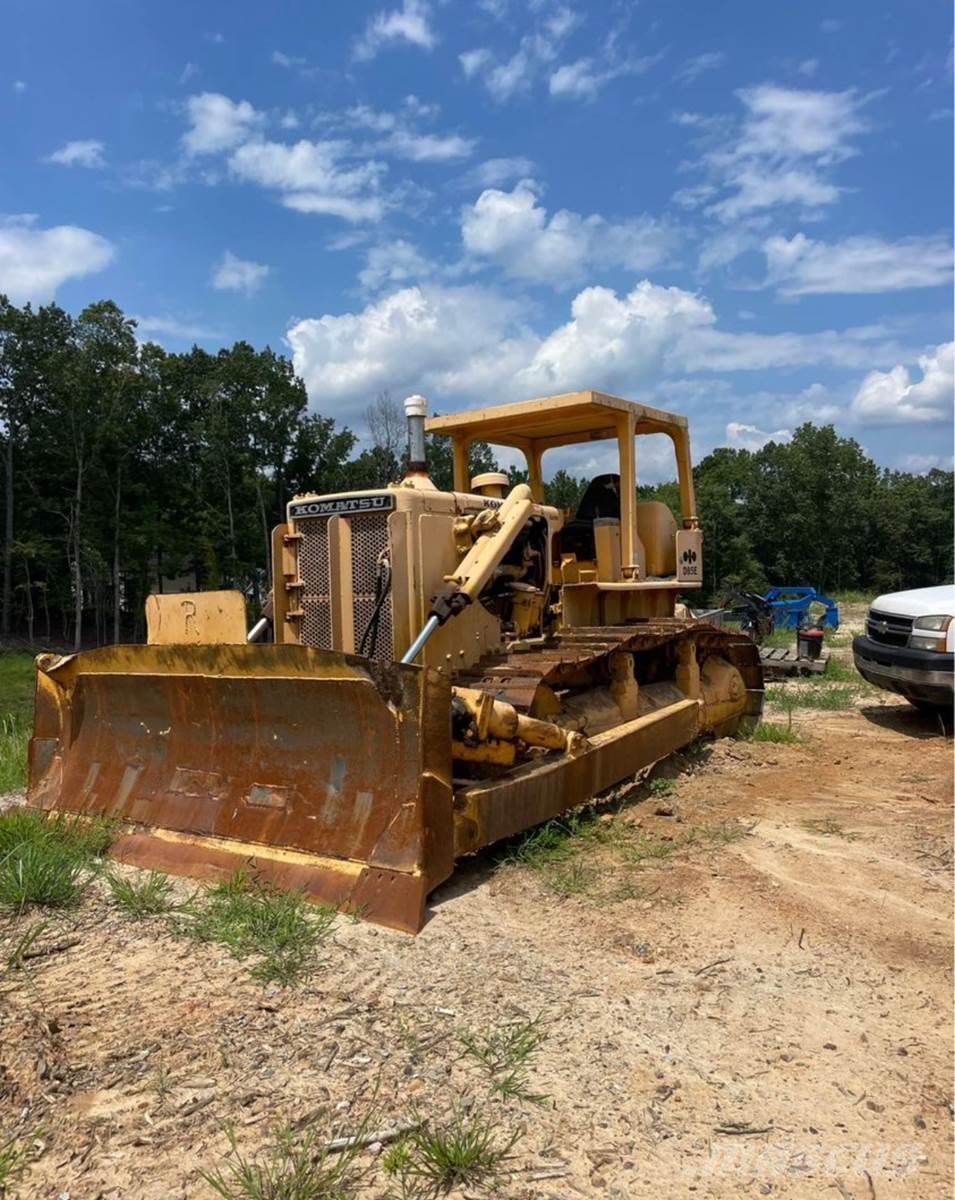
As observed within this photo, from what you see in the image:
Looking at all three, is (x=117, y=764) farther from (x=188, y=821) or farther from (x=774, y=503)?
(x=774, y=503)

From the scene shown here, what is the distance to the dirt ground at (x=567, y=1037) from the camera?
2.47 m

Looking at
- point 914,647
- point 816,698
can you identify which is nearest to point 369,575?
point 914,647

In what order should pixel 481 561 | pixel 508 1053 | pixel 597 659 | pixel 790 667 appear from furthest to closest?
pixel 790 667, pixel 597 659, pixel 481 561, pixel 508 1053

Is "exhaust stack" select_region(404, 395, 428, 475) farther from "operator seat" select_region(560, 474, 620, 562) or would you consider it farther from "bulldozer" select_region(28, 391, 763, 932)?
"operator seat" select_region(560, 474, 620, 562)

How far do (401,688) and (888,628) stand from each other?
21.7 ft

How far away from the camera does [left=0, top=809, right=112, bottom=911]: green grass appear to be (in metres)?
4.18

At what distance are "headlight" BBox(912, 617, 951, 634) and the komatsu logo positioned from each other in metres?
5.72

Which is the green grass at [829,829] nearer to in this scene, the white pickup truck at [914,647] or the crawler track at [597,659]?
the crawler track at [597,659]

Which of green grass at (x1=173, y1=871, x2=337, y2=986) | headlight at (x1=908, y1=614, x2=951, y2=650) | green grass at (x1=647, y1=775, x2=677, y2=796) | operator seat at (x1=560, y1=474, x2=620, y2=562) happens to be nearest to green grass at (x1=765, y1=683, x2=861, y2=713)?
headlight at (x1=908, y1=614, x2=951, y2=650)

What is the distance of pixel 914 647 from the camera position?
29.0ft

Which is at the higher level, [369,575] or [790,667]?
[369,575]

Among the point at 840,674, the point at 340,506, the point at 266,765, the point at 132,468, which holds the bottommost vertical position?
the point at 840,674

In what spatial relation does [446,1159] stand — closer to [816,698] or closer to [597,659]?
[597,659]

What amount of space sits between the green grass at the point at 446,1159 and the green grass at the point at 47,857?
2.37m
